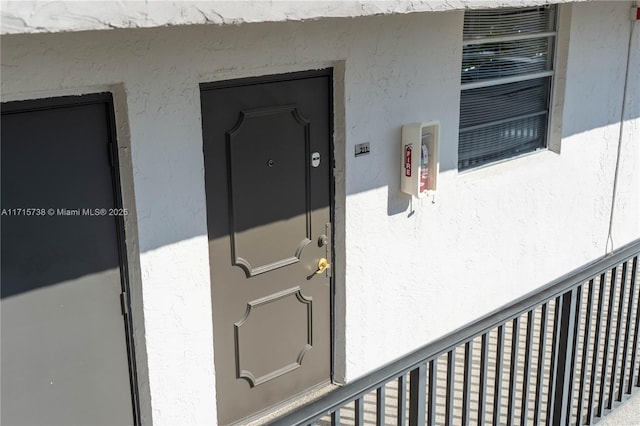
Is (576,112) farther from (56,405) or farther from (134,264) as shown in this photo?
(56,405)

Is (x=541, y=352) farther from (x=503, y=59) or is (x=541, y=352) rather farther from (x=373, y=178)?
(x=503, y=59)

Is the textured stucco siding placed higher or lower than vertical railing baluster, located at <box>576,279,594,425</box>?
higher

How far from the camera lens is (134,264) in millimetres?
3873

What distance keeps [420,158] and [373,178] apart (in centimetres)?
35

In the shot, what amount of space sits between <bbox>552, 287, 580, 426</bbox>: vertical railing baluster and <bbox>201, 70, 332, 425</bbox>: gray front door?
191 centimetres

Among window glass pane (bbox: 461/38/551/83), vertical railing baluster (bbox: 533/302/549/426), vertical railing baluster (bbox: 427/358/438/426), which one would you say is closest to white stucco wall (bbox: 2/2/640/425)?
window glass pane (bbox: 461/38/551/83)

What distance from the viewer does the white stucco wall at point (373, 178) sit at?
3.69m

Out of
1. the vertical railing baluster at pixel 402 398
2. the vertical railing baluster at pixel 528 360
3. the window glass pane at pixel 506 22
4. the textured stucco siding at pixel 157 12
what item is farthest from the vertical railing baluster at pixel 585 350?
the window glass pane at pixel 506 22

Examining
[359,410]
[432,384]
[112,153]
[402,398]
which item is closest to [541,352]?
[432,384]

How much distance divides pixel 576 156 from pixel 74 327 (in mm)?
4740

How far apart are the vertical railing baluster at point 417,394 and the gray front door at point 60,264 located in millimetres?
1880

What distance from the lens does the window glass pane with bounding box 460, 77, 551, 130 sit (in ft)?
18.7

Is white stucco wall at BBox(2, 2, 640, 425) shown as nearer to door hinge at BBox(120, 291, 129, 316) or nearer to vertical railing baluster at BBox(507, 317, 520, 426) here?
door hinge at BBox(120, 291, 129, 316)

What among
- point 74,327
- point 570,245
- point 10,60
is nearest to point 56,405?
point 74,327
